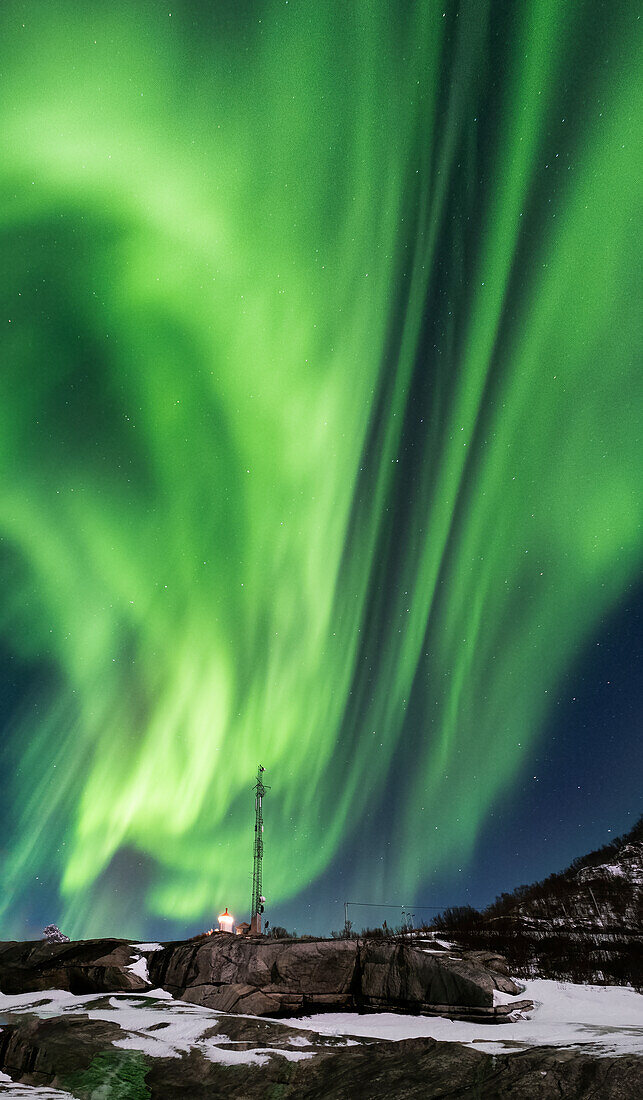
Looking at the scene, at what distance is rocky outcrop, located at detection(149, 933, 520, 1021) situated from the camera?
1648 cm

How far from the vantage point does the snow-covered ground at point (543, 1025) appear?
42.9 feet

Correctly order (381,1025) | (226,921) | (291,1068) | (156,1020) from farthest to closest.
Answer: (226,921), (156,1020), (381,1025), (291,1068)

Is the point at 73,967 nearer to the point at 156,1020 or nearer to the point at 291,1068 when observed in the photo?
the point at 156,1020

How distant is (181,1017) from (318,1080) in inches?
230

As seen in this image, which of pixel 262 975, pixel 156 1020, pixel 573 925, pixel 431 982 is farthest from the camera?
pixel 573 925

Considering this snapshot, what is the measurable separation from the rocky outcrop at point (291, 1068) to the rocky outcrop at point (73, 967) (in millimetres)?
4525

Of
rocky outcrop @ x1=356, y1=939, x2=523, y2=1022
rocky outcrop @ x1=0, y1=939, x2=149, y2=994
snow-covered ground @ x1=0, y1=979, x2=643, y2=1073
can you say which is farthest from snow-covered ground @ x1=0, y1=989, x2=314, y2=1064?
rocky outcrop @ x1=356, y1=939, x2=523, y2=1022

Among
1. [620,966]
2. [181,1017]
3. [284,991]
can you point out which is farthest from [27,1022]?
[620,966]

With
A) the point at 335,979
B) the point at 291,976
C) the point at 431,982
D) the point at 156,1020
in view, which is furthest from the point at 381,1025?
the point at 156,1020

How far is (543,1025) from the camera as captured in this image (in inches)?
577

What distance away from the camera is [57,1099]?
40.5 feet

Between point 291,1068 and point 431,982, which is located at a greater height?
point 431,982

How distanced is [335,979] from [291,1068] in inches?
213

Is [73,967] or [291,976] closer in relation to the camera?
[291,976]
